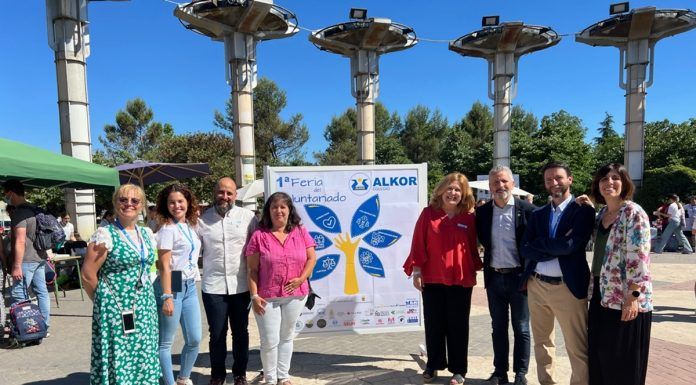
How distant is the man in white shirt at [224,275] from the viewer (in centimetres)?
359

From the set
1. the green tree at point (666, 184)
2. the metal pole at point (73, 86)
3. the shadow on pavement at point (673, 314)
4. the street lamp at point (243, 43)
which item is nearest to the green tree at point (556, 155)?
the green tree at point (666, 184)

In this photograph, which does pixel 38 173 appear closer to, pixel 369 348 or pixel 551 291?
pixel 369 348

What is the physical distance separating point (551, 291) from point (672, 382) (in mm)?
1566

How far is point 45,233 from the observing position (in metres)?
5.51

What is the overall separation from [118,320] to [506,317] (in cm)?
297

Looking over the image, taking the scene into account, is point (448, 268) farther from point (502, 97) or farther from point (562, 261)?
point (502, 97)

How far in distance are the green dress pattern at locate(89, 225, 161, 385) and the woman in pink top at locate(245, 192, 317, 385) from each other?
81 cm

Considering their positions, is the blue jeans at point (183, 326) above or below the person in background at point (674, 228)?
above

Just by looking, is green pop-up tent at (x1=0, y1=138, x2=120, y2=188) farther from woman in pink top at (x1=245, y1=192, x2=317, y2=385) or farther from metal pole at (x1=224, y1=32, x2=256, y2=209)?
metal pole at (x1=224, y1=32, x2=256, y2=209)

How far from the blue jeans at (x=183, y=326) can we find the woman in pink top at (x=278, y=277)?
1.70 ft

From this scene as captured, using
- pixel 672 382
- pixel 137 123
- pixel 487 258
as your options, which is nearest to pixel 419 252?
pixel 487 258

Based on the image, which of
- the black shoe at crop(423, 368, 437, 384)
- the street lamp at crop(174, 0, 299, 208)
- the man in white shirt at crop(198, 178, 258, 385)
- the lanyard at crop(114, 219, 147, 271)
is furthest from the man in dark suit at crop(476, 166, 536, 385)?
the street lamp at crop(174, 0, 299, 208)

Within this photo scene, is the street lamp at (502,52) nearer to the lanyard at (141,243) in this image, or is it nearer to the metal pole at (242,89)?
the metal pole at (242,89)

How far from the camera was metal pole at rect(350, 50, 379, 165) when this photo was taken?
22.6 metres
